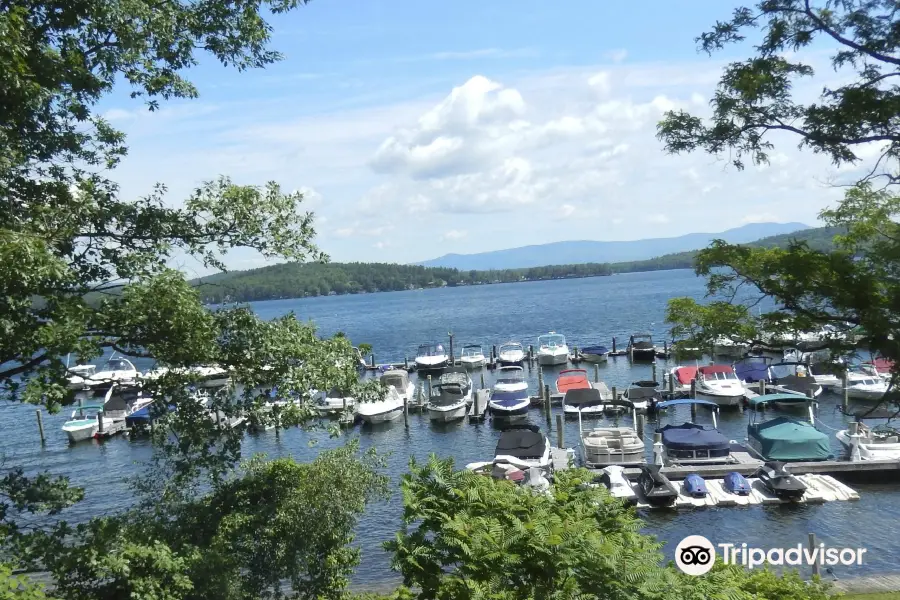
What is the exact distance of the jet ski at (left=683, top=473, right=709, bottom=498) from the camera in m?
21.8

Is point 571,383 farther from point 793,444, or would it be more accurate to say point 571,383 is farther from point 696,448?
point 793,444

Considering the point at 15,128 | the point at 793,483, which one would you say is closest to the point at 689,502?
the point at 793,483

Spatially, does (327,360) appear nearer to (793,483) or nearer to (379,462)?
(379,462)

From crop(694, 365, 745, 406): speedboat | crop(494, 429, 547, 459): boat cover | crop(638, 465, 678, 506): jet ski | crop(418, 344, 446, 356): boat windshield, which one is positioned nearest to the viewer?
crop(638, 465, 678, 506): jet ski

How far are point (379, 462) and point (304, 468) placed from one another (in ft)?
8.33

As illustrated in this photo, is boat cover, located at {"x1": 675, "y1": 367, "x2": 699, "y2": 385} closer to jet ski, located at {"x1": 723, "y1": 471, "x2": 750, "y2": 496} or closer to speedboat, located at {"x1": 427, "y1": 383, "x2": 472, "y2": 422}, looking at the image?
speedboat, located at {"x1": 427, "y1": 383, "x2": 472, "y2": 422}

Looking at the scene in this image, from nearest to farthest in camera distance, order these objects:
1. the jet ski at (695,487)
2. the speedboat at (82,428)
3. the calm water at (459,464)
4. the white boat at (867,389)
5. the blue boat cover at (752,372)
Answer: the calm water at (459,464)
the jet ski at (695,487)
the white boat at (867,389)
the speedboat at (82,428)
the blue boat cover at (752,372)

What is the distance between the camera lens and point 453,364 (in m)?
55.8

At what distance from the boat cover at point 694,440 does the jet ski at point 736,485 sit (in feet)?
7.51

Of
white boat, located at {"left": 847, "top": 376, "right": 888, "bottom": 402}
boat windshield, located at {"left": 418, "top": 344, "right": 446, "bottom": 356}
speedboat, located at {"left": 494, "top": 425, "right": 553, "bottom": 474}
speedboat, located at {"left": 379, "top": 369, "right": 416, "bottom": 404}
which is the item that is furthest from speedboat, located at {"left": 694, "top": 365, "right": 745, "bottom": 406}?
boat windshield, located at {"left": 418, "top": 344, "right": 446, "bottom": 356}

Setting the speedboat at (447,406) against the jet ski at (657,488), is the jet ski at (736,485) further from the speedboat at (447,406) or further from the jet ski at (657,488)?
the speedboat at (447,406)

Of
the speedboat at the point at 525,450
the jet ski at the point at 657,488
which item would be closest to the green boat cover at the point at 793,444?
the jet ski at the point at 657,488

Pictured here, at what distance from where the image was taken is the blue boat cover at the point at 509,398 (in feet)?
124

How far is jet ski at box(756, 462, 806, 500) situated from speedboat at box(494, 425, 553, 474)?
724 cm
